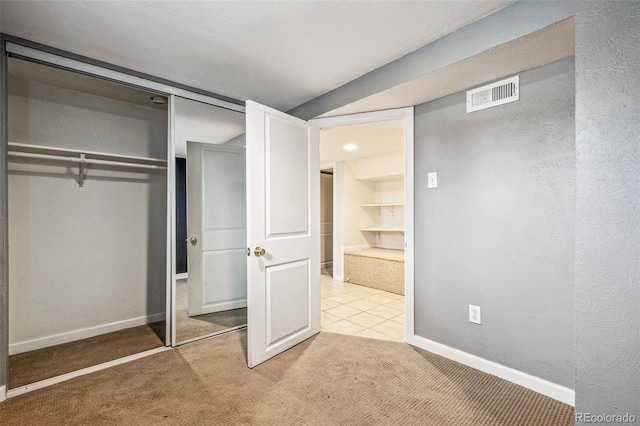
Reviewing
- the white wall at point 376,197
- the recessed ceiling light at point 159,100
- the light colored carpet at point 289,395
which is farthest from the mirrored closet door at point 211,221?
the white wall at point 376,197

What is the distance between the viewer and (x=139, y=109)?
2932 mm

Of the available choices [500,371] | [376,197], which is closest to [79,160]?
[500,371]

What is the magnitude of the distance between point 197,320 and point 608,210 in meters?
3.05

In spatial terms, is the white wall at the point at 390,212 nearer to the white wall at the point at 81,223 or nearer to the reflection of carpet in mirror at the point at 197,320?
the reflection of carpet in mirror at the point at 197,320

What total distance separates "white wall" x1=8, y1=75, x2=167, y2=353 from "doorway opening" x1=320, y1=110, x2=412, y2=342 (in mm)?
1922

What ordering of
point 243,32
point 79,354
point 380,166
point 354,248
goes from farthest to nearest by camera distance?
1. point 354,248
2. point 380,166
3. point 79,354
4. point 243,32

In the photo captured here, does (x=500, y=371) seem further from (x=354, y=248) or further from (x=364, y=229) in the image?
(x=364, y=229)

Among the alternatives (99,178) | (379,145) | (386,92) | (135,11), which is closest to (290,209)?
(386,92)

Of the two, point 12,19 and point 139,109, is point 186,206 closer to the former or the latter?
point 139,109

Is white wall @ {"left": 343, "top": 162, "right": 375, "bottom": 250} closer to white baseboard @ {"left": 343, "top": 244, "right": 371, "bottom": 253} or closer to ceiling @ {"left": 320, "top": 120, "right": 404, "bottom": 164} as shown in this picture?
white baseboard @ {"left": 343, "top": 244, "right": 371, "bottom": 253}

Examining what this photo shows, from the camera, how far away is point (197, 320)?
2.77m

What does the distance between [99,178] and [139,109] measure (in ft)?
2.64

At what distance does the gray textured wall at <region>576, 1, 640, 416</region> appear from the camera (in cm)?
112

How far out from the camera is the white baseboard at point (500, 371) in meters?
1.74
